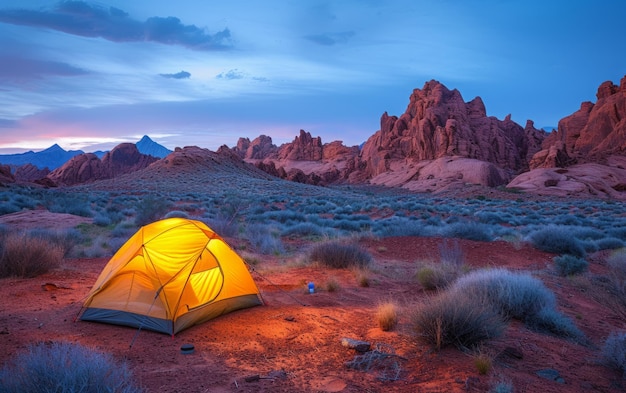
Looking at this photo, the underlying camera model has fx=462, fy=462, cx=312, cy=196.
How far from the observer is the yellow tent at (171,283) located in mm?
7227

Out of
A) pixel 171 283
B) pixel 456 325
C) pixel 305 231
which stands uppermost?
pixel 171 283

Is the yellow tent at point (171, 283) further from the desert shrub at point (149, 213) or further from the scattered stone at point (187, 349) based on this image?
the desert shrub at point (149, 213)

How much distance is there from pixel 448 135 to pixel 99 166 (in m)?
70.2

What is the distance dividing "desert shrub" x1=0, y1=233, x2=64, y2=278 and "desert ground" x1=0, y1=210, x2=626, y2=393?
0.28 meters

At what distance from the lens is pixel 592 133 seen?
73.4 meters

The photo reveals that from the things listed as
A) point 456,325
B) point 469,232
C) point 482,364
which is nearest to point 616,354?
point 482,364

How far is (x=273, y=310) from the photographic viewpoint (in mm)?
8297

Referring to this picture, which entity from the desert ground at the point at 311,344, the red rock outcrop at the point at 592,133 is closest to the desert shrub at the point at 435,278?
the desert ground at the point at 311,344

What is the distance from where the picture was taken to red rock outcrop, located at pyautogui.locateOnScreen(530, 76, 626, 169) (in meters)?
66.4

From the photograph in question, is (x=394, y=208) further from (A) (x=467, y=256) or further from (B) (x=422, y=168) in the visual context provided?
(B) (x=422, y=168)

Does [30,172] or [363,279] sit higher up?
[30,172]

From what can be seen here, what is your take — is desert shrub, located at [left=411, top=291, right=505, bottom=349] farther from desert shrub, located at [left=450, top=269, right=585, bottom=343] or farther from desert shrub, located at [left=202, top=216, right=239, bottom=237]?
desert shrub, located at [left=202, top=216, right=239, bottom=237]

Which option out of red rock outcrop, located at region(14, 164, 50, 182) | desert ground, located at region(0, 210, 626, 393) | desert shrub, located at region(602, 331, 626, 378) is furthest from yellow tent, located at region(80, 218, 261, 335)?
red rock outcrop, located at region(14, 164, 50, 182)

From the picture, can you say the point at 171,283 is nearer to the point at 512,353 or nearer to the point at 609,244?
the point at 512,353
